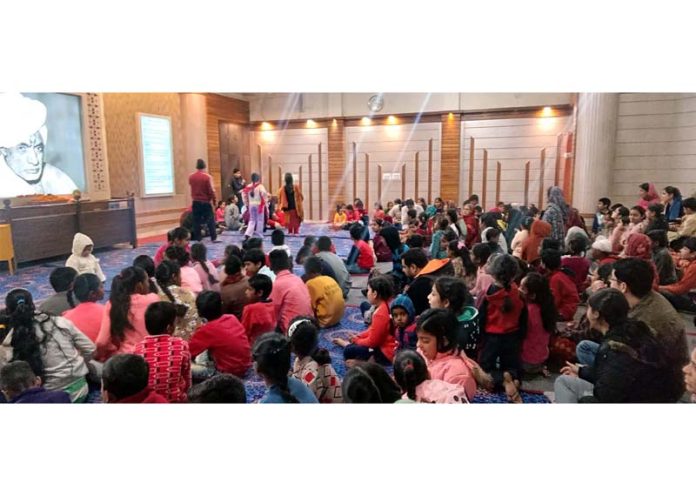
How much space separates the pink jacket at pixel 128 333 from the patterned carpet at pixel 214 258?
8.6 inches

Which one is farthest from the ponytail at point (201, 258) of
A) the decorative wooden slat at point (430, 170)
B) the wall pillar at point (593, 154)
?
the decorative wooden slat at point (430, 170)

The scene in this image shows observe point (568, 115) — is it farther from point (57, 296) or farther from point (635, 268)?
point (57, 296)

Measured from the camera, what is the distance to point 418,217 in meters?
5.59

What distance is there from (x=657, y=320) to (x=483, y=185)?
11.2 feet

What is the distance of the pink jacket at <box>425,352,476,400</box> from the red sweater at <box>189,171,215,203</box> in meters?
2.91

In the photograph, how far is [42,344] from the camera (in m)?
2.03

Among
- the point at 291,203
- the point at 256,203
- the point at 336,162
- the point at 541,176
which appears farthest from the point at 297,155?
the point at 541,176

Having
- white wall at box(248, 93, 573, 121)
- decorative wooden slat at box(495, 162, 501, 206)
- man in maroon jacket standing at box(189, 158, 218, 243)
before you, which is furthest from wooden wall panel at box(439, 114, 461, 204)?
man in maroon jacket standing at box(189, 158, 218, 243)

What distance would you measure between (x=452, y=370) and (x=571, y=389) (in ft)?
1.75

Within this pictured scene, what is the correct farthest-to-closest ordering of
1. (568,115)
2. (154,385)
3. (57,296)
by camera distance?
(568,115), (57,296), (154,385)

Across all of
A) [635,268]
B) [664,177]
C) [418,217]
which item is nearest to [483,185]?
[418,217]

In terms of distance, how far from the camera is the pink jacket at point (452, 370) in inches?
75.0

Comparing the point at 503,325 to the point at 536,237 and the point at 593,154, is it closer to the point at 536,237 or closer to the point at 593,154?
the point at 536,237

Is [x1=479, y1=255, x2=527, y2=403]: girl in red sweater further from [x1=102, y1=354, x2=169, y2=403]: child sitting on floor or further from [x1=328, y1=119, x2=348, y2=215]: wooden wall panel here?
[x1=328, y1=119, x2=348, y2=215]: wooden wall panel
